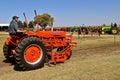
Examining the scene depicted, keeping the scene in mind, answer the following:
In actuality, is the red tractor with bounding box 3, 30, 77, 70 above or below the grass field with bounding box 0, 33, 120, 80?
above

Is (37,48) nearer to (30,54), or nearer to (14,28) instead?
(30,54)

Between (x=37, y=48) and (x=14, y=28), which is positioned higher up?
(x=14, y=28)

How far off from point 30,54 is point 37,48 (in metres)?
0.40

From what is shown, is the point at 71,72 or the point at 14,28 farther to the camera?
the point at 14,28

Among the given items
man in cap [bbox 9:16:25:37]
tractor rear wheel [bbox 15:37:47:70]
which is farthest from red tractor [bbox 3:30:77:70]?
man in cap [bbox 9:16:25:37]

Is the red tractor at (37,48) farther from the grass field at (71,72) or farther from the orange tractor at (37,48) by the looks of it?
the grass field at (71,72)

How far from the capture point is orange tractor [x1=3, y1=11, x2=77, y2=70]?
1067cm

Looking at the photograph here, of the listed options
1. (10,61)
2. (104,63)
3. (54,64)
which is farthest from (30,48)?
(104,63)

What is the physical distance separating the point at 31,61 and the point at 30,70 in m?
0.37

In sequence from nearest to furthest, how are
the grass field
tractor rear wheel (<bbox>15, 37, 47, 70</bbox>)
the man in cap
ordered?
the grass field → tractor rear wheel (<bbox>15, 37, 47, 70</bbox>) → the man in cap

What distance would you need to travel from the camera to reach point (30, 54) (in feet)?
36.3

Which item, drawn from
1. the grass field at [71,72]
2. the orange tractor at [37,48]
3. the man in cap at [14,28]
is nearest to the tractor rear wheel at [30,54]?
the orange tractor at [37,48]

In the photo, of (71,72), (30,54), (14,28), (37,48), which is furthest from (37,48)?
(71,72)

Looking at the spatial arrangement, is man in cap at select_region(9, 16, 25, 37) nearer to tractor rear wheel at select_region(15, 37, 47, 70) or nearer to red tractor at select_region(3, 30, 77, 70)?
red tractor at select_region(3, 30, 77, 70)
